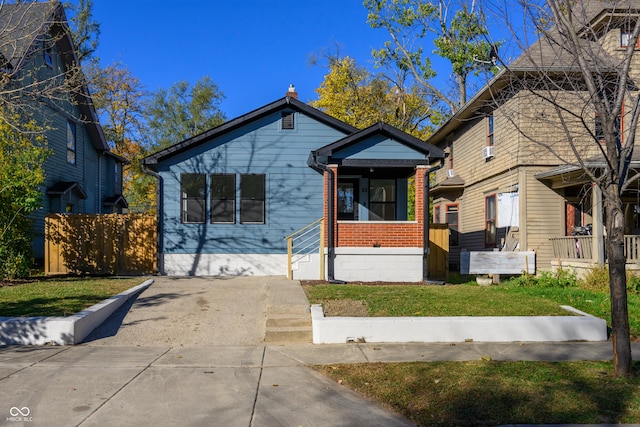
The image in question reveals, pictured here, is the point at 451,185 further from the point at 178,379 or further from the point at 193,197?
the point at 178,379

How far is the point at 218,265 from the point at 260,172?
296 centimetres

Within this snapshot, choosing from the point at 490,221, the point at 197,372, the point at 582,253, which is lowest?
the point at 197,372

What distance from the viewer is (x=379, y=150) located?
13750 mm

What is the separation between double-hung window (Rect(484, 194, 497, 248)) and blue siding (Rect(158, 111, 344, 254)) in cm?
656

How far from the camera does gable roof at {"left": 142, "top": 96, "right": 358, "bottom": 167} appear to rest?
15.0 m

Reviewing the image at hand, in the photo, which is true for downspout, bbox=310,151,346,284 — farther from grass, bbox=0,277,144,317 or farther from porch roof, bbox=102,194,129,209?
porch roof, bbox=102,194,129,209

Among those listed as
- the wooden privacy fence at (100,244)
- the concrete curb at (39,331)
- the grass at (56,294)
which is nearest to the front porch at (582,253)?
the grass at (56,294)

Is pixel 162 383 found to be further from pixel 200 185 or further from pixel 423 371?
pixel 200 185

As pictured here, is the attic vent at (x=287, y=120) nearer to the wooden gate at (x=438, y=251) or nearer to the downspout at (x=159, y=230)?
the downspout at (x=159, y=230)

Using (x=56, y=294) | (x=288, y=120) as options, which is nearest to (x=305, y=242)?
(x=288, y=120)

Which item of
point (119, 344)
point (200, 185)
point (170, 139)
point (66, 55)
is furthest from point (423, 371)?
point (170, 139)

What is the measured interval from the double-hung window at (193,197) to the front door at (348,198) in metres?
4.04

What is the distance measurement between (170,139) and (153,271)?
2651cm

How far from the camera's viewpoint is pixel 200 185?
15.4 metres
